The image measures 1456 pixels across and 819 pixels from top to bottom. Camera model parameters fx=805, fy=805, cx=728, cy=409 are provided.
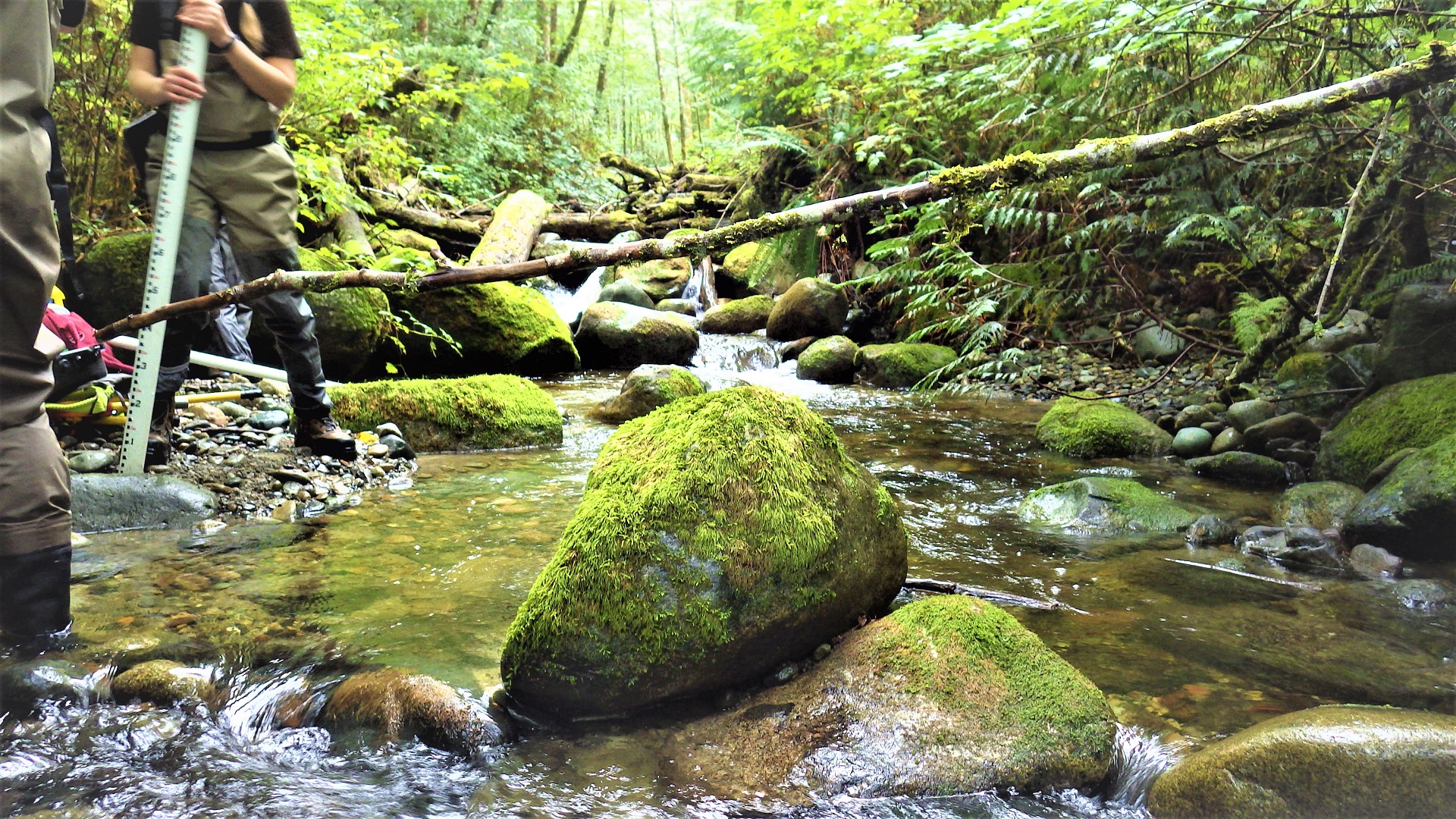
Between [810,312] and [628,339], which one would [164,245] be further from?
[810,312]

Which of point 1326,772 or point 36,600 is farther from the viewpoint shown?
point 36,600

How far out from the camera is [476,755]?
2.31m

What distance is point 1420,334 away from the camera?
5.27 meters

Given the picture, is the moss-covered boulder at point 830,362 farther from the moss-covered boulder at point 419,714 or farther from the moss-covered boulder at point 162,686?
the moss-covered boulder at point 162,686

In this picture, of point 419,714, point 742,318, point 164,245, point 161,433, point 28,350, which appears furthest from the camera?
point 742,318

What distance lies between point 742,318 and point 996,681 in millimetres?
10477

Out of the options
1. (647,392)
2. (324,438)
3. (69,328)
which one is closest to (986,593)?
(324,438)

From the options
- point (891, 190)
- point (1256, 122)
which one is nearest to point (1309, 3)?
point (1256, 122)

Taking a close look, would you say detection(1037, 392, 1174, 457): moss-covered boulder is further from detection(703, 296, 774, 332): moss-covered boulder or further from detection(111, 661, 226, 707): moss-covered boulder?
detection(703, 296, 774, 332): moss-covered boulder

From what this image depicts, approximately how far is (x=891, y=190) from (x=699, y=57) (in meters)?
16.0

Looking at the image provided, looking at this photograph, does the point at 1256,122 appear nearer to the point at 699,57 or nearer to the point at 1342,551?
the point at 1342,551

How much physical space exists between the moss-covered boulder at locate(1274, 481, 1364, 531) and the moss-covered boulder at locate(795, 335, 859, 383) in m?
5.95

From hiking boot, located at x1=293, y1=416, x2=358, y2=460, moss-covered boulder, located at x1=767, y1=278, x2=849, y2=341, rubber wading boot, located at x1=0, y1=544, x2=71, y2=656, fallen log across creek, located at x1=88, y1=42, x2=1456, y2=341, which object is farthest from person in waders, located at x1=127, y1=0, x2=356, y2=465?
moss-covered boulder, located at x1=767, y1=278, x2=849, y2=341

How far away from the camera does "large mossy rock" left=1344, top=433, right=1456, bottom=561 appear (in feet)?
12.5
